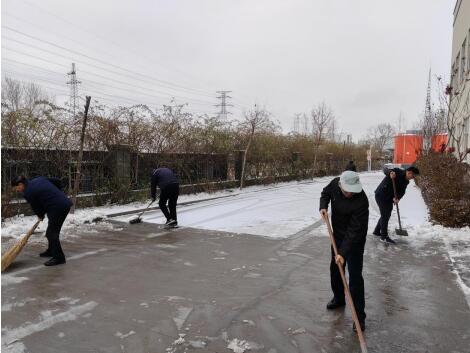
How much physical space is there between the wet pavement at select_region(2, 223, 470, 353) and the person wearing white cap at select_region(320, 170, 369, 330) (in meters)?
0.41

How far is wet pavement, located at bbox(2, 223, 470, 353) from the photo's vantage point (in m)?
3.73

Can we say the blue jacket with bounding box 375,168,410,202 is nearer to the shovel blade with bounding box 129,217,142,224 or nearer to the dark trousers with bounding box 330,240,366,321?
the dark trousers with bounding box 330,240,366,321

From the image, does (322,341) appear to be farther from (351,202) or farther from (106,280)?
(106,280)

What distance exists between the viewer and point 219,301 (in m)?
4.68

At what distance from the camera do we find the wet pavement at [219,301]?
12.2 ft

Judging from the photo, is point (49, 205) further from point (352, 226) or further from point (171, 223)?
point (352, 226)

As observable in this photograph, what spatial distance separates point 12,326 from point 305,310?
116 inches

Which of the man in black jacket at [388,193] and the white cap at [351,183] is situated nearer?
the white cap at [351,183]

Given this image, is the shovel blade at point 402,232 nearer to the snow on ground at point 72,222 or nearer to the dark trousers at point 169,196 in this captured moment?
the dark trousers at point 169,196

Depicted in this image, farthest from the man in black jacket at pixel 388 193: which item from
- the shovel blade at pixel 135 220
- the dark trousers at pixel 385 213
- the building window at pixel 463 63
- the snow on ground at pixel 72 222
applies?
the building window at pixel 463 63

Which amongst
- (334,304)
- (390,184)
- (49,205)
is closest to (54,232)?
(49,205)

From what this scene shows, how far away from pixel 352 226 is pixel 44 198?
440 cm

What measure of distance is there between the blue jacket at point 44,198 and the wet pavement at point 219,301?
0.80 m

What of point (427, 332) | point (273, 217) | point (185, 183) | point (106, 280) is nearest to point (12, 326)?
point (106, 280)
